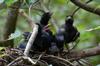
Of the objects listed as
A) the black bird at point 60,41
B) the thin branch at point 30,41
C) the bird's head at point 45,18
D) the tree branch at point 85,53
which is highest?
the bird's head at point 45,18

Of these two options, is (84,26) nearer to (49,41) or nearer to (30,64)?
(49,41)

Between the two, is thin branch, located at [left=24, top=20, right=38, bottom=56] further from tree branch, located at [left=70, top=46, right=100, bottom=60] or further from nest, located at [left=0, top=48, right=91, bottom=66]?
tree branch, located at [left=70, top=46, right=100, bottom=60]

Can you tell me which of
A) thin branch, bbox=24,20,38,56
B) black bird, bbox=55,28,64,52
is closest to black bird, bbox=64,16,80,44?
black bird, bbox=55,28,64,52

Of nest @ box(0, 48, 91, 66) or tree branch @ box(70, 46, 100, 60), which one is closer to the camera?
nest @ box(0, 48, 91, 66)

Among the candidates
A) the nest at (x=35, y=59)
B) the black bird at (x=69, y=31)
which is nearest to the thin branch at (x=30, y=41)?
the nest at (x=35, y=59)

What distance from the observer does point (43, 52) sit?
1046mm

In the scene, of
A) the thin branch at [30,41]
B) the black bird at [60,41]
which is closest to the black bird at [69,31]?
the black bird at [60,41]

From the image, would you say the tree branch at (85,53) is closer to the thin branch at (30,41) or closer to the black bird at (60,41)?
the black bird at (60,41)

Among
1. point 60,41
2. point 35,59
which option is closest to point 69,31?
point 60,41

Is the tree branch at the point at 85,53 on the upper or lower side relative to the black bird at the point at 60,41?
lower

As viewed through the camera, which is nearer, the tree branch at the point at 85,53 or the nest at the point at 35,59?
A: the nest at the point at 35,59

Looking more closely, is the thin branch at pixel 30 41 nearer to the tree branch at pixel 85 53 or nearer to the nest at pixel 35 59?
the nest at pixel 35 59

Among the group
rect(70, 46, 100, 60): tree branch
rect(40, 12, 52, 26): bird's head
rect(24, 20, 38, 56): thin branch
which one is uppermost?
rect(40, 12, 52, 26): bird's head

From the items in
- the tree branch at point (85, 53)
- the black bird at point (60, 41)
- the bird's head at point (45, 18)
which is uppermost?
the bird's head at point (45, 18)
